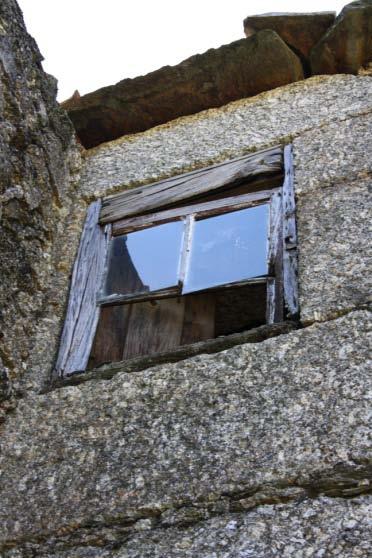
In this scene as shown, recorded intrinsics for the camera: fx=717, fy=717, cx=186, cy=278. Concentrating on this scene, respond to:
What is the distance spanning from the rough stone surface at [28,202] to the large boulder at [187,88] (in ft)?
1.20

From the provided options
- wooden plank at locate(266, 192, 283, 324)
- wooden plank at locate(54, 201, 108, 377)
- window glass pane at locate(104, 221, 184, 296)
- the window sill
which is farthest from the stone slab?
wooden plank at locate(54, 201, 108, 377)

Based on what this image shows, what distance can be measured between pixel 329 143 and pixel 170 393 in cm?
160

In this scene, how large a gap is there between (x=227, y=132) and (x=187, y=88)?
1.59 feet

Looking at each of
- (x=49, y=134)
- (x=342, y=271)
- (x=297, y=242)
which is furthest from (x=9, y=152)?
(x=342, y=271)

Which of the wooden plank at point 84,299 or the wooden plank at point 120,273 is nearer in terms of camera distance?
the wooden plank at point 84,299

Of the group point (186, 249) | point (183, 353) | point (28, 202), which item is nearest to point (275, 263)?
point (186, 249)

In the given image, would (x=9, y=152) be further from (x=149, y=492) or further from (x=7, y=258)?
(x=149, y=492)

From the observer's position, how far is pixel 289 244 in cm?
320

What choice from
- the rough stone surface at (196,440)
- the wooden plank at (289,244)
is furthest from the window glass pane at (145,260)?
the rough stone surface at (196,440)

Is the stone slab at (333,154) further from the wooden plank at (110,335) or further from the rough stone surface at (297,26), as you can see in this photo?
the wooden plank at (110,335)

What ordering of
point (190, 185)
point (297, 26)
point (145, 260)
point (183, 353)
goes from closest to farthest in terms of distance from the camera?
1. point (183, 353)
2. point (145, 260)
3. point (190, 185)
4. point (297, 26)

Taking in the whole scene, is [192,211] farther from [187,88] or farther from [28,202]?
[187,88]

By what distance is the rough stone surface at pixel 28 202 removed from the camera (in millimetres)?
3162

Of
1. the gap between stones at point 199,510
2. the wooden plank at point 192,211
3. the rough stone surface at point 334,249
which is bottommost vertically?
the gap between stones at point 199,510
